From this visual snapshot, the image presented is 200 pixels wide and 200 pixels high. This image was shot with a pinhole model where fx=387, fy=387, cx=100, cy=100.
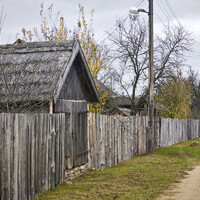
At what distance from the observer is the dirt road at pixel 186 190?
26.1 ft

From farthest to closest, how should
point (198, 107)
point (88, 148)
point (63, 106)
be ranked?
point (198, 107), point (88, 148), point (63, 106)

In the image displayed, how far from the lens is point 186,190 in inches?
344

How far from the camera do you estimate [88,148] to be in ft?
37.6

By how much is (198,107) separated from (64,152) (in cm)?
4824

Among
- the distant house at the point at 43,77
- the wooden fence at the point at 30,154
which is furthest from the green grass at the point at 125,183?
the distant house at the point at 43,77

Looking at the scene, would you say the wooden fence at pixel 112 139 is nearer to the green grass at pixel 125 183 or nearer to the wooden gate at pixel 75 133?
the wooden gate at pixel 75 133

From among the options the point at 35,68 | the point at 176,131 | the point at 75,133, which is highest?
the point at 35,68

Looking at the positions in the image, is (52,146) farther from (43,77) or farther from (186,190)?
(186,190)

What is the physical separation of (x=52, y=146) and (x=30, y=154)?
1.24 metres

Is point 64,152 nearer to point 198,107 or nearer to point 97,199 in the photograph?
point 97,199

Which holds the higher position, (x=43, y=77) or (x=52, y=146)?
(x=43, y=77)

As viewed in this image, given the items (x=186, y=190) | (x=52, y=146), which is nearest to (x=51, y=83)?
(x=52, y=146)

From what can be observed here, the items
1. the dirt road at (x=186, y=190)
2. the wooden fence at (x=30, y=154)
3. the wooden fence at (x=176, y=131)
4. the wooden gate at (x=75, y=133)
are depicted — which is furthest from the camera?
the wooden fence at (x=176, y=131)

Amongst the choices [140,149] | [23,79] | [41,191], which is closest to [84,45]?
[140,149]
